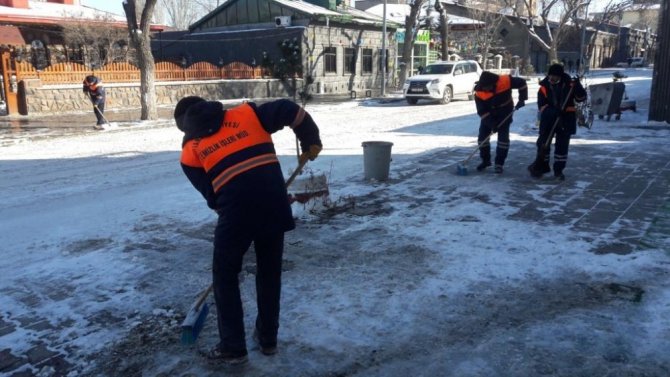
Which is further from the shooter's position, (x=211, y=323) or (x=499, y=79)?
(x=499, y=79)

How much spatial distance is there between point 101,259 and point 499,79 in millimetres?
6317

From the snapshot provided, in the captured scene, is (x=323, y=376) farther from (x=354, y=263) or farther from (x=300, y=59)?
(x=300, y=59)

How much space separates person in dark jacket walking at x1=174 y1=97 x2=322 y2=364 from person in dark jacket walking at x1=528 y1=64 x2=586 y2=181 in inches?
227

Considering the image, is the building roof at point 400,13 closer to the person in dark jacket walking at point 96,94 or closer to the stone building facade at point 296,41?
the stone building facade at point 296,41

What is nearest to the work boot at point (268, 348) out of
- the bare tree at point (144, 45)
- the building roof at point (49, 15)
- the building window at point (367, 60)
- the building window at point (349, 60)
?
the bare tree at point (144, 45)

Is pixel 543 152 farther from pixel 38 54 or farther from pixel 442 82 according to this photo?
pixel 38 54

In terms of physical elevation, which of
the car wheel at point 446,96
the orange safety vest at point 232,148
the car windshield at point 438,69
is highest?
the car windshield at point 438,69

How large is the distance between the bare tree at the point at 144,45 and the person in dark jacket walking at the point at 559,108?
1196cm

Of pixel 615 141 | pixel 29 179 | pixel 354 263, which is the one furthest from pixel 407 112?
pixel 354 263

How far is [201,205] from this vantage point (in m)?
7.13

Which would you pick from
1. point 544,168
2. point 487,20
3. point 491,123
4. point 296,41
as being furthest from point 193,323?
point 487,20

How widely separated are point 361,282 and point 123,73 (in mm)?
18901

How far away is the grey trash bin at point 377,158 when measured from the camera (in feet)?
26.6

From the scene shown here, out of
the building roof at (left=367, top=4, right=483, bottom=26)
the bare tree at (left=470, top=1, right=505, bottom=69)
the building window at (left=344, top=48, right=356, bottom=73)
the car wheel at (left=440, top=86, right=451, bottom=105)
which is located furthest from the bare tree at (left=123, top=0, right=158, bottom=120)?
the bare tree at (left=470, top=1, right=505, bottom=69)
